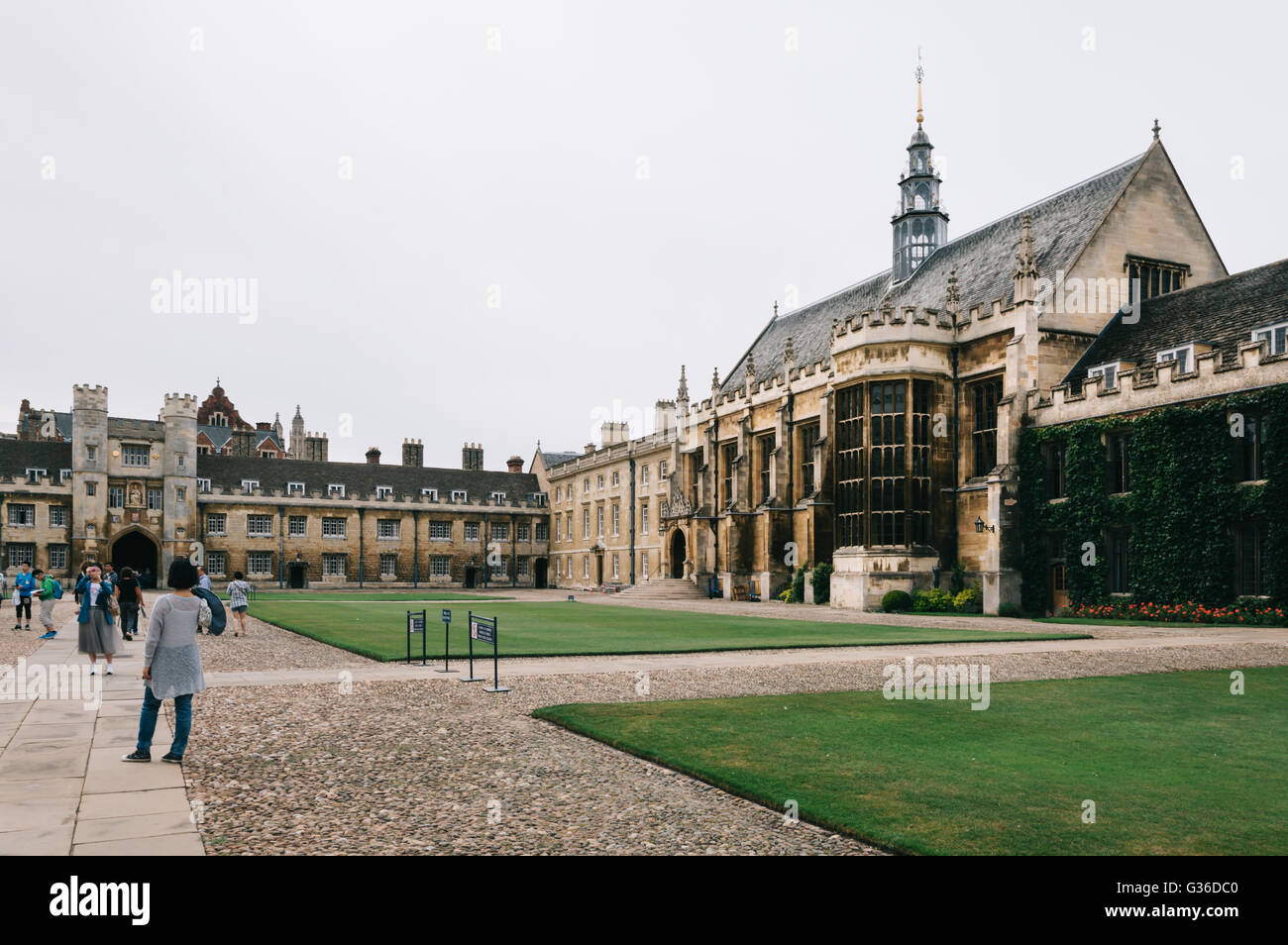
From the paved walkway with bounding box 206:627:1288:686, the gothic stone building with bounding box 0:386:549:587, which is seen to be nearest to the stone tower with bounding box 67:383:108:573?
the gothic stone building with bounding box 0:386:549:587

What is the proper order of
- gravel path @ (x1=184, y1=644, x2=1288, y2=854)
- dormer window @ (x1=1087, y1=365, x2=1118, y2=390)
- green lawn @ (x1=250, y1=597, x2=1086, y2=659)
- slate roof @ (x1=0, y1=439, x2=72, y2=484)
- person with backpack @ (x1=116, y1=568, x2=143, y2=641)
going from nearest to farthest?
gravel path @ (x1=184, y1=644, x2=1288, y2=854) → green lawn @ (x1=250, y1=597, x2=1086, y2=659) → person with backpack @ (x1=116, y1=568, x2=143, y2=641) → dormer window @ (x1=1087, y1=365, x2=1118, y2=390) → slate roof @ (x1=0, y1=439, x2=72, y2=484)

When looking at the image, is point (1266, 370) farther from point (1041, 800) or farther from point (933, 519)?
point (1041, 800)

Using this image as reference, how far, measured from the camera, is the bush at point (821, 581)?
40.6 m

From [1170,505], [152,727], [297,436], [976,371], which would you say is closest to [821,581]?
[976,371]

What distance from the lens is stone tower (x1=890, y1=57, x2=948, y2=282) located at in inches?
1892

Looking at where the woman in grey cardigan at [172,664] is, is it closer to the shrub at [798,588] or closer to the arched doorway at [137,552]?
the shrub at [798,588]

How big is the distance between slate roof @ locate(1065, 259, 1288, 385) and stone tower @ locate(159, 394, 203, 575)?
56512 millimetres

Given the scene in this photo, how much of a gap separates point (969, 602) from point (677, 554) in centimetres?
2503

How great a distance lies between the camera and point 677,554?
187 feet

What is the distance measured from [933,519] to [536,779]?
30886 mm

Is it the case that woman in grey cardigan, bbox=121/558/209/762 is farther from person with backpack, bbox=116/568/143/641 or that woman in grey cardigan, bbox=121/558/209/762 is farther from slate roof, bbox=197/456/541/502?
slate roof, bbox=197/456/541/502

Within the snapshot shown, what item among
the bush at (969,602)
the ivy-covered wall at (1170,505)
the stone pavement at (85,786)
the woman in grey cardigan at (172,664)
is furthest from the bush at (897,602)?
the woman in grey cardigan at (172,664)
